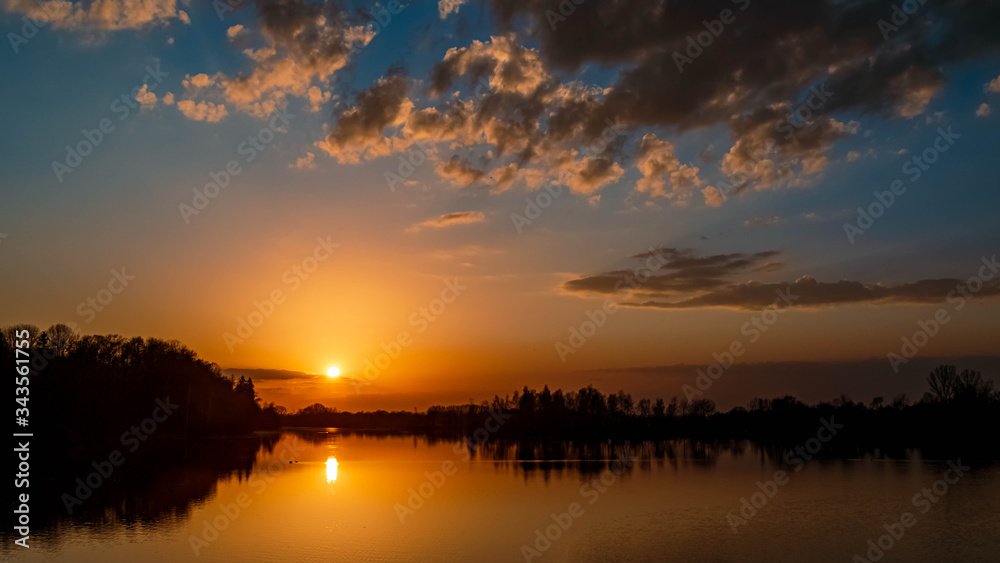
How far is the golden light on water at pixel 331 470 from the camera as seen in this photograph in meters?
52.2

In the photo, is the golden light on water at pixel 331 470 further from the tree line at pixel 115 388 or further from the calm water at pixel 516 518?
the tree line at pixel 115 388

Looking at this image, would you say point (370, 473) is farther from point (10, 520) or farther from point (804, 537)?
point (804, 537)

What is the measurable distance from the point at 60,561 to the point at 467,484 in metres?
30.6

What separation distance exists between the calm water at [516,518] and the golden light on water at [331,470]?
512mm

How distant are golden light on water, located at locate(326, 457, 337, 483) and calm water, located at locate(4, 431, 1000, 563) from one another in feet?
1.68

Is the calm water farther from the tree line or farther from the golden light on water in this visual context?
the tree line

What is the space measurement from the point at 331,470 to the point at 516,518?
31.2 m

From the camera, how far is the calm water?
26219 mm

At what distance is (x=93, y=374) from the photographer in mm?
78375

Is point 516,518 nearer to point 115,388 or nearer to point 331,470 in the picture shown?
point 331,470

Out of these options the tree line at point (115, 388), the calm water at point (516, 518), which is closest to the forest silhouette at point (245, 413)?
the tree line at point (115, 388)

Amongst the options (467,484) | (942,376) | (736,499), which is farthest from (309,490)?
(942,376)

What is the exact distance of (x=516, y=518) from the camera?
34469 millimetres

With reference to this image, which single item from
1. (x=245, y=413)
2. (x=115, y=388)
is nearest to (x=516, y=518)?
(x=115, y=388)
